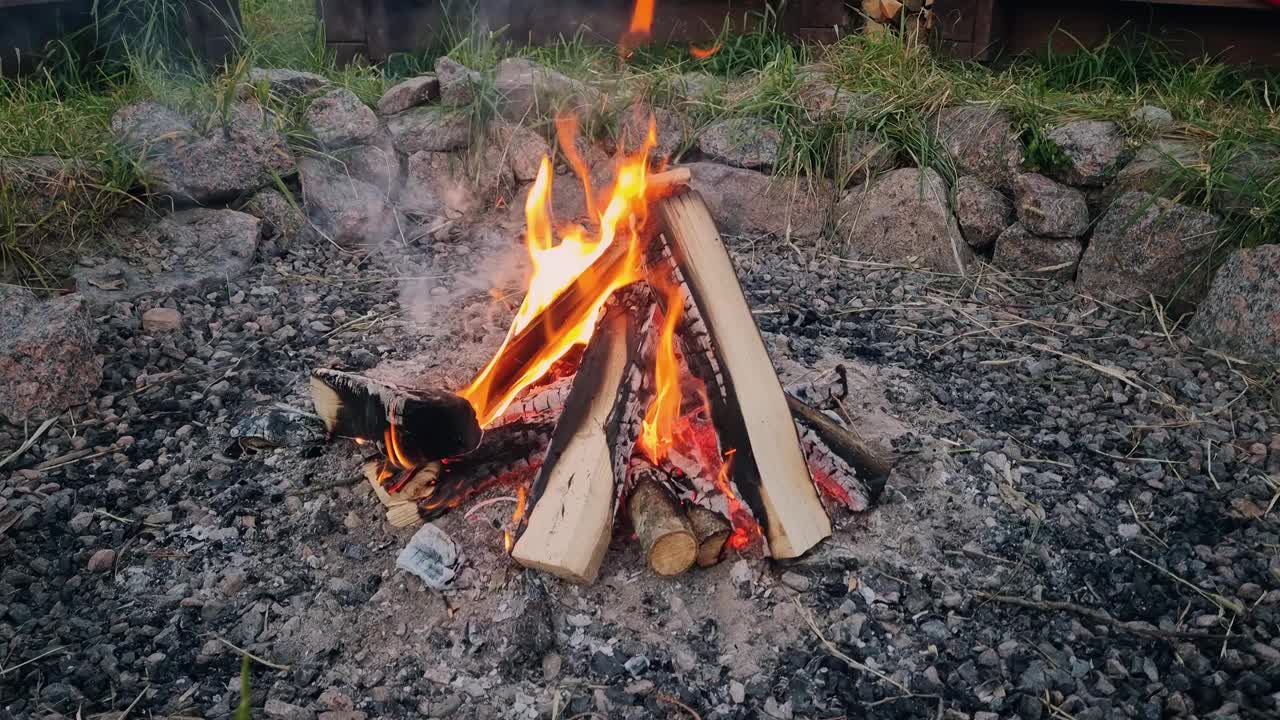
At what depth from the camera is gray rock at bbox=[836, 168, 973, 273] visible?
3.95 meters

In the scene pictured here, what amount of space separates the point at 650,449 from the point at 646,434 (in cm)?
5

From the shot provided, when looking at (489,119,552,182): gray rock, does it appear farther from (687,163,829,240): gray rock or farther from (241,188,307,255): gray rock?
(241,188,307,255): gray rock

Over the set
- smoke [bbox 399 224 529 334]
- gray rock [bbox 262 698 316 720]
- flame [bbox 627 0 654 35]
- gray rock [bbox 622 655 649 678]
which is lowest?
smoke [bbox 399 224 529 334]

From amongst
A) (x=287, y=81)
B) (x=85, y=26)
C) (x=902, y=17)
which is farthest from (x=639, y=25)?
(x=85, y=26)

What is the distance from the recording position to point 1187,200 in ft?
11.5

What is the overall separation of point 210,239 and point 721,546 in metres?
2.72

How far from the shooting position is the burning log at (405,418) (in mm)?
2143

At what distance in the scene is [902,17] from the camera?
4.57 meters

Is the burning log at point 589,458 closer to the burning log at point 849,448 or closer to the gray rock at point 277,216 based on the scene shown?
the burning log at point 849,448

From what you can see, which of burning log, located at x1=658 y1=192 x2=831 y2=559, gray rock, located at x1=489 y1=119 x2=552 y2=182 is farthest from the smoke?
burning log, located at x1=658 y1=192 x2=831 y2=559

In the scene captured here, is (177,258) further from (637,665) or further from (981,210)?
(981,210)

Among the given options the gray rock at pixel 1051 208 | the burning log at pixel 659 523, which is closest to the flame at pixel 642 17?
the gray rock at pixel 1051 208

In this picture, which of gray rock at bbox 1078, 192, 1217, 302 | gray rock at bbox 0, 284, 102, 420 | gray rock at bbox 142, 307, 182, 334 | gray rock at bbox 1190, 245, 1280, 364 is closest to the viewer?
gray rock at bbox 0, 284, 102, 420

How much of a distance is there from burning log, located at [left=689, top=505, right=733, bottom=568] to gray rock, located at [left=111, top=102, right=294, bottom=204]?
9.24 ft
